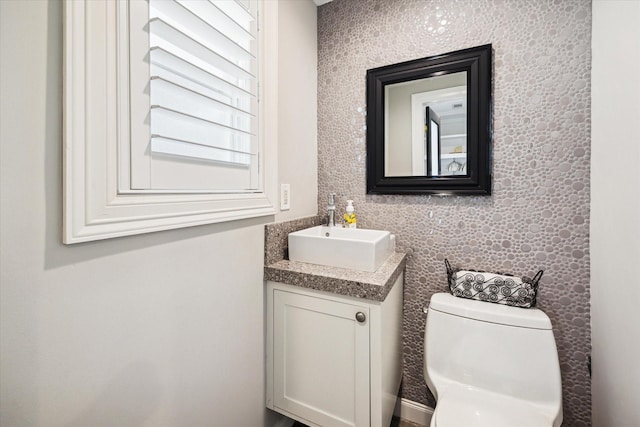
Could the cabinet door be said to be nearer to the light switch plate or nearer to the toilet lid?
the toilet lid

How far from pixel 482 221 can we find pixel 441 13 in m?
1.03

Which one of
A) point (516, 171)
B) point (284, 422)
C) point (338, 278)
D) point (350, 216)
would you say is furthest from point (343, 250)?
point (284, 422)

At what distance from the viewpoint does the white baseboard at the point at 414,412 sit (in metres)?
1.47


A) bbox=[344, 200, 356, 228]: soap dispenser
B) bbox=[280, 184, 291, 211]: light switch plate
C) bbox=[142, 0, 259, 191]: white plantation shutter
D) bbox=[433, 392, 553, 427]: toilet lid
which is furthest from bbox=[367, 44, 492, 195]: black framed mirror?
bbox=[433, 392, 553, 427]: toilet lid

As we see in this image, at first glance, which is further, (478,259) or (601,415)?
(478,259)

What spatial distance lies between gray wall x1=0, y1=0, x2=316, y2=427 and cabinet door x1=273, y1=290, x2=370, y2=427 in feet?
0.87

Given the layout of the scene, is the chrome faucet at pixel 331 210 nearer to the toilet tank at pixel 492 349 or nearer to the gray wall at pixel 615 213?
the toilet tank at pixel 492 349

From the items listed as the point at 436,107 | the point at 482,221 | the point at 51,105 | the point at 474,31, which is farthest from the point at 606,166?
the point at 51,105

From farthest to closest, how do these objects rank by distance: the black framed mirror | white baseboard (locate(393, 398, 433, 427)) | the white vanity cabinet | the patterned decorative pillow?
white baseboard (locate(393, 398, 433, 427)), the black framed mirror, the patterned decorative pillow, the white vanity cabinet

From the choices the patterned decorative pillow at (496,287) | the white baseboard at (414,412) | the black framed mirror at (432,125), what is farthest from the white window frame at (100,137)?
the white baseboard at (414,412)

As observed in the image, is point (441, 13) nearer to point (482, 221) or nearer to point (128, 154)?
point (482, 221)

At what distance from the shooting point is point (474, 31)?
4.38 feet

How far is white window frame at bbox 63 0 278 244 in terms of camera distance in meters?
0.62

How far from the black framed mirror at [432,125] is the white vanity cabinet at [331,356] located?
580 mm
